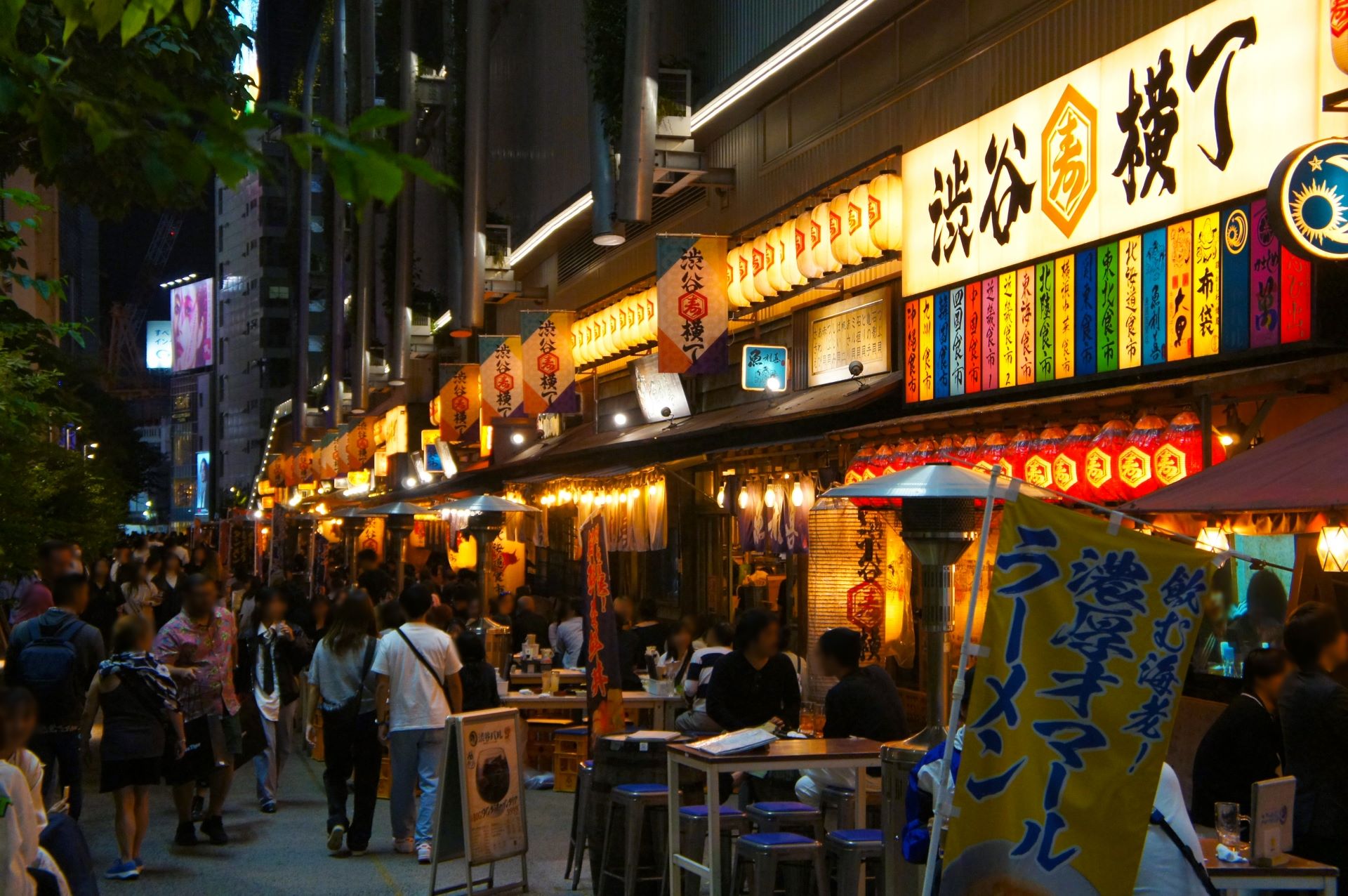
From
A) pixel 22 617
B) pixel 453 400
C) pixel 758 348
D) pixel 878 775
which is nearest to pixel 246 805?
pixel 22 617

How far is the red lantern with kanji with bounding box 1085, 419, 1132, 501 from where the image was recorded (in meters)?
10.6

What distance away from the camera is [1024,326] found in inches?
493

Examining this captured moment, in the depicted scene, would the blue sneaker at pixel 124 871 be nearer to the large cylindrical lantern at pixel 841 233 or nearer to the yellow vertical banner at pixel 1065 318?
the yellow vertical banner at pixel 1065 318

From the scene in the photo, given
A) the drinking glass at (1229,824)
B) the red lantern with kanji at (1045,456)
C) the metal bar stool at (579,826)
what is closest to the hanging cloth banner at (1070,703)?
the drinking glass at (1229,824)

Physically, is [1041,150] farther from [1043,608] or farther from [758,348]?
[1043,608]

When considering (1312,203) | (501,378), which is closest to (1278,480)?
(1312,203)

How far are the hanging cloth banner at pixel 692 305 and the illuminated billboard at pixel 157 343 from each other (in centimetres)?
12634

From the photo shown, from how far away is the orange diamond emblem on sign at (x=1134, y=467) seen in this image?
1034 centimetres

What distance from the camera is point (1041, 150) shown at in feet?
39.8

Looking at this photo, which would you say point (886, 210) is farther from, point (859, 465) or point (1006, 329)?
point (859, 465)

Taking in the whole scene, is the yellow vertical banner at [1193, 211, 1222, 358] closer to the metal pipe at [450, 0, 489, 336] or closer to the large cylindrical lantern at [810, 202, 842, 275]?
the large cylindrical lantern at [810, 202, 842, 275]

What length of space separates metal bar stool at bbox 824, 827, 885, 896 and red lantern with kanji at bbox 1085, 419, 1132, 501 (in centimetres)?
435

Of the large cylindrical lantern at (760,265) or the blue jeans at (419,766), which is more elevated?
the large cylindrical lantern at (760,265)

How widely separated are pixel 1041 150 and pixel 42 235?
26.4 meters
